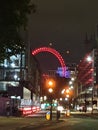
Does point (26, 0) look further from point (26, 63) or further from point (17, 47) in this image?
point (26, 63)

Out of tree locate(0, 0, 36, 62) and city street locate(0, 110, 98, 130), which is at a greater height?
tree locate(0, 0, 36, 62)

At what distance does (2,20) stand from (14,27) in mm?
1126

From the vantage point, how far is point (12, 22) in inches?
1029

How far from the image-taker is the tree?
995 inches

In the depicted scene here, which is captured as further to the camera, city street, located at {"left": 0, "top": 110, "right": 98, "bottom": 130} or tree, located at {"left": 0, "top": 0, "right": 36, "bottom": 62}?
city street, located at {"left": 0, "top": 110, "right": 98, "bottom": 130}

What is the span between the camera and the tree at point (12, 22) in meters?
25.3

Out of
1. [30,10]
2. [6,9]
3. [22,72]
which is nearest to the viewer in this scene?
[6,9]

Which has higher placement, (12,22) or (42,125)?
(12,22)

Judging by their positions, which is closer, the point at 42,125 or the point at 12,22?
the point at 12,22

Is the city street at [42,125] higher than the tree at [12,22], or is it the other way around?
the tree at [12,22]

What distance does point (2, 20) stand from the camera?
25406mm

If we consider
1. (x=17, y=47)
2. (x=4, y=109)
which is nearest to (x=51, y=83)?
(x=4, y=109)

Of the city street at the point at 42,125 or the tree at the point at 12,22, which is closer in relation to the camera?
the tree at the point at 12,22

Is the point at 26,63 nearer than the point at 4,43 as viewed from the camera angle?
No
